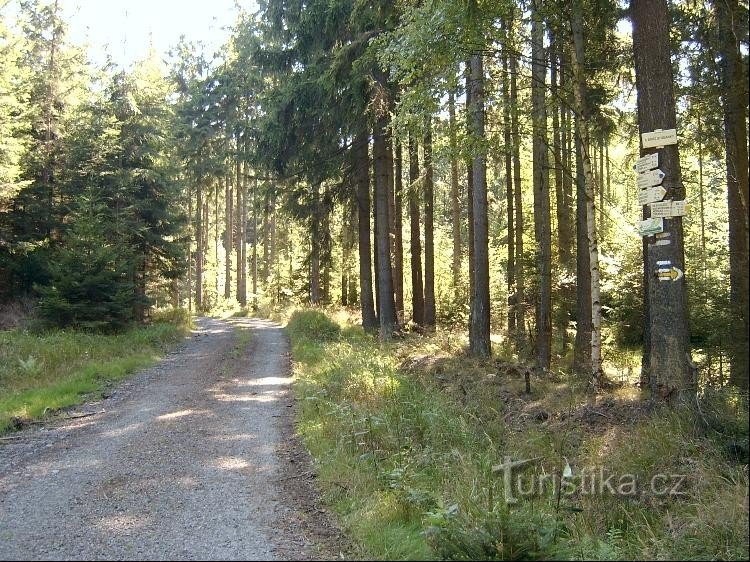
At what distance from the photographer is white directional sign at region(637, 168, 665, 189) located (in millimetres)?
6340

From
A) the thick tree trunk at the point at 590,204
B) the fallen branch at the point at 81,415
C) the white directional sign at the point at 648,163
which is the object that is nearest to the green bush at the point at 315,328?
the fallen branch at the point at 81,415

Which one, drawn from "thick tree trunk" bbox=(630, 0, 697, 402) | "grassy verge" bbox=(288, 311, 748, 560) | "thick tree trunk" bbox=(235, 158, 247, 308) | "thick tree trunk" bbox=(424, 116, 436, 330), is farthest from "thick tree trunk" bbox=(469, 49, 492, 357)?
"thick tree trunk" bbox=(235, 158, 247, 308)

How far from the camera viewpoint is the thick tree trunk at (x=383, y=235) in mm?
18250

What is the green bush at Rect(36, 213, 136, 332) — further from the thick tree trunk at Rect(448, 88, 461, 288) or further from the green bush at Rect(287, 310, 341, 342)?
the thick tree trunk at Rect(448, 88, 461, 288)

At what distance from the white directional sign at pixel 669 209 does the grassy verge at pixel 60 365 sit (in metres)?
9.66

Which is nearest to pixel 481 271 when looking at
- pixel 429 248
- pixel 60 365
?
pixel 429 248

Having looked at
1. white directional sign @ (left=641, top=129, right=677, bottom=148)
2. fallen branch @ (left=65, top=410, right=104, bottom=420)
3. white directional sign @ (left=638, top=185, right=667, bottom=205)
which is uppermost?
white directional sign @ (left=641, top=129, right=677, bottom=148)

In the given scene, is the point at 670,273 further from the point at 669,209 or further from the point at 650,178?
the point at 650,178

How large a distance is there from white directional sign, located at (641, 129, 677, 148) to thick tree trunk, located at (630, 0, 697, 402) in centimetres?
7

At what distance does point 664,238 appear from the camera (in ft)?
21.0

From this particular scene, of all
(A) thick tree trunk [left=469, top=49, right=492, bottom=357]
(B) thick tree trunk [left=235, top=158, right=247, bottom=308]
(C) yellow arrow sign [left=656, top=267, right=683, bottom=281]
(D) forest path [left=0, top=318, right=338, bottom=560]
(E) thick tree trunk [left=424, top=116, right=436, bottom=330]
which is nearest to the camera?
(D) forest path [left=0, top=318, right=338, bottom=560]

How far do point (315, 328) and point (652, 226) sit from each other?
16.0 meters

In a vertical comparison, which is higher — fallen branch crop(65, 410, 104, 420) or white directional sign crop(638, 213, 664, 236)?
white directional sign crop(638, 213, 664, 236)

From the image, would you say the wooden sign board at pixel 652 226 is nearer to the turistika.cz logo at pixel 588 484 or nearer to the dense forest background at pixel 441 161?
the dense forest background at pixel 441 161
